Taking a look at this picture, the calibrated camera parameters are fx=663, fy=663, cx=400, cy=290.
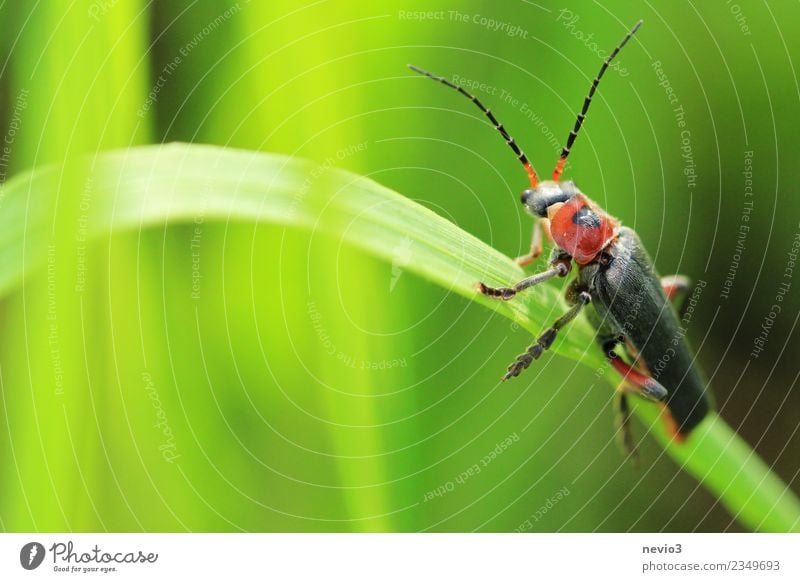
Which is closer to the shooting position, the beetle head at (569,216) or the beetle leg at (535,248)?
the beetle head at (569,216)

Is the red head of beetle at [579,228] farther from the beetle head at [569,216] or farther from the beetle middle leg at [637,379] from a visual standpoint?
the beetle middle leg at [637,379]

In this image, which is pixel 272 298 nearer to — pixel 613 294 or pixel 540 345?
pixel 540 345
